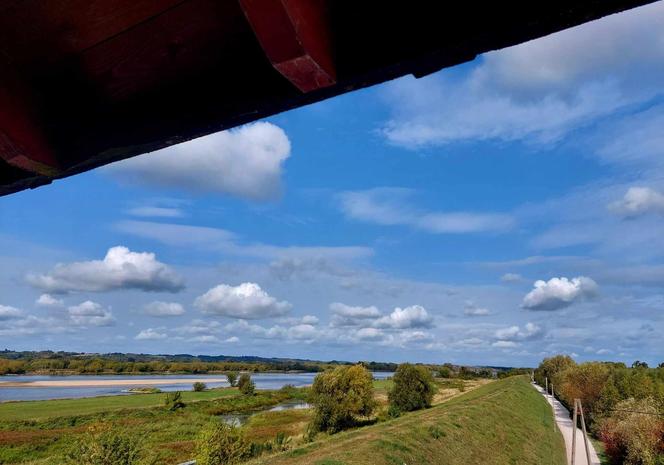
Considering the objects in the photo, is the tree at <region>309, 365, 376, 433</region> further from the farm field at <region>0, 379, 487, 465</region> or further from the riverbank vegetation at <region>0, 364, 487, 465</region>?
the farm field at <region>0, 379, 487, 465</region>

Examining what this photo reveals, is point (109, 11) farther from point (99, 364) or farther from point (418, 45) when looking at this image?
point (99, 364)

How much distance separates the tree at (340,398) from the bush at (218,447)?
1860cm

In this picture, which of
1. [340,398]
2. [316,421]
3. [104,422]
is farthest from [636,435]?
[104,422]

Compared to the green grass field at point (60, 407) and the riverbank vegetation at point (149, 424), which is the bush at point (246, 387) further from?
the green grass field at point (60, 407)

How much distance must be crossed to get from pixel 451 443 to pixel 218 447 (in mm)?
13006

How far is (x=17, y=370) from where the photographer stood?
170m

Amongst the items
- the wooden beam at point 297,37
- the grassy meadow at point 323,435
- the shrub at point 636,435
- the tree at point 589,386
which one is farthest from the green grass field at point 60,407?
the wooden beam at point 297,37

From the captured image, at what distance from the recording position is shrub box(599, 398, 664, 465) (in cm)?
2638

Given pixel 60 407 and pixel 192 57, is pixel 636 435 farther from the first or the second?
pixel 60 407

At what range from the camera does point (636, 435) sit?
1103 inches

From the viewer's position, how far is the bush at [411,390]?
2106 inches

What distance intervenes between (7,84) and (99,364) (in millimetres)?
210183

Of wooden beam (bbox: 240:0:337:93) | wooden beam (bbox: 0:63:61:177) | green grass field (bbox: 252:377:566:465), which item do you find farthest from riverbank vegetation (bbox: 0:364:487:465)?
wooden beam (bbox: 240:0:337:93)

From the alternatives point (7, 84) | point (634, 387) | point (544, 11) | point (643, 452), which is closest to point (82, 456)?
point (7, 84)
